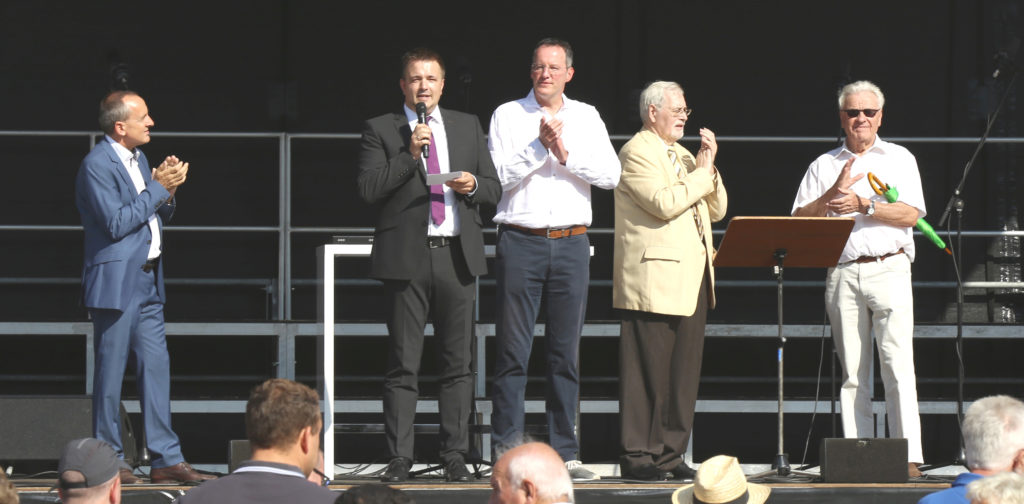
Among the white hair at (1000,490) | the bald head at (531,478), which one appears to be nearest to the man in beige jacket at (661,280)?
the bald head at (531,478)

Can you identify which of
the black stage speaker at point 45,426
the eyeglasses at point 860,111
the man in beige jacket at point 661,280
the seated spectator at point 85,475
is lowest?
the black stage speaker at point 45,426

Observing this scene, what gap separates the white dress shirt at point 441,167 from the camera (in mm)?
4805

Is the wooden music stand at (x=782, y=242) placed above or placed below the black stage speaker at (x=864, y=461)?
above

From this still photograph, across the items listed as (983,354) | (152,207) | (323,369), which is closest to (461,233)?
(323,369)

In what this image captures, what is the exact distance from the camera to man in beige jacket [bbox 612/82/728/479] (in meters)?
4.93

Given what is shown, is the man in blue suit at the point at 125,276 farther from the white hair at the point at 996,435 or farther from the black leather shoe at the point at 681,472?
the white hair at the point at 996,435

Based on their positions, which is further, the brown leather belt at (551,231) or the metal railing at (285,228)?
the metal railing at (285,228)

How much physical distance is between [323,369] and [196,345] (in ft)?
8.45

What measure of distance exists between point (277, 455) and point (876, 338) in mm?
2994

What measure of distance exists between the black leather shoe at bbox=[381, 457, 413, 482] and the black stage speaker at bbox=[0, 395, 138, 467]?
1060 mm

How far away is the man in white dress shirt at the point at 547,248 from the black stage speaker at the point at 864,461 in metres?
0.87

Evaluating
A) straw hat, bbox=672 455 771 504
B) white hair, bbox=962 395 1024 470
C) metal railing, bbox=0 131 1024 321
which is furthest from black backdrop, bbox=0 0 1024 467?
white hair, bbox=962 395 1024 470

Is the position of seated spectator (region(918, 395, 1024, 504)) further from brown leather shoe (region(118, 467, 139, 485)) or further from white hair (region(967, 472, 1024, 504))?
brown leather shoe (region(118, 467, 139, 485))

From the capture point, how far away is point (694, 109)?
749cm
